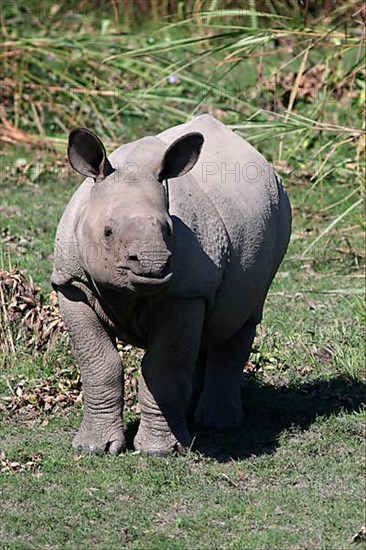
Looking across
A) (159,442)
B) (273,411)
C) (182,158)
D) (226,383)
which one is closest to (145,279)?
(182,158)

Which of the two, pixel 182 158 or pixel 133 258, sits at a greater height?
pixel 182 158

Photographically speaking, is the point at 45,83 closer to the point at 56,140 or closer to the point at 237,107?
the point at 56,140

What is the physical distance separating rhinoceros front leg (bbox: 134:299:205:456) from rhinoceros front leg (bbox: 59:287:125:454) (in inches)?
5.4

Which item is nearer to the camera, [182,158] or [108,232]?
[108,232]

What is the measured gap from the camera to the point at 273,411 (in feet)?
24.4

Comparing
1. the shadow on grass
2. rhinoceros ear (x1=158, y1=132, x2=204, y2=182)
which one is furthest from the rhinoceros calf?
the shadow on grass

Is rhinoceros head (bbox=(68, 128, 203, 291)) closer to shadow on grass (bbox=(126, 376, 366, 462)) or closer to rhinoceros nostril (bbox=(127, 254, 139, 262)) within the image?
rhinoceros nostril (bbox=(127, 254, 139, 262))

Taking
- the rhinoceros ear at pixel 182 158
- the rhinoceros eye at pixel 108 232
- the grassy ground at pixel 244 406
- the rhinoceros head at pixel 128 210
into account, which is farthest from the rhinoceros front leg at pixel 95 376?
the rhinoceros ear at pixel 182 158

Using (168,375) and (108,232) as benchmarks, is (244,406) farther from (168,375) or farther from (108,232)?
(108,232)

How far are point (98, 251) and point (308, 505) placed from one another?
154 centimetres

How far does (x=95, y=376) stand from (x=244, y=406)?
54.3 inches

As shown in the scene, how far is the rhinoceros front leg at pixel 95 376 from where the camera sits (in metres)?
6.33

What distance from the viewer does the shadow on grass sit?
683 centimetres

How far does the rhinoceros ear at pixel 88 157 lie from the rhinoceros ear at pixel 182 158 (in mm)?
257
